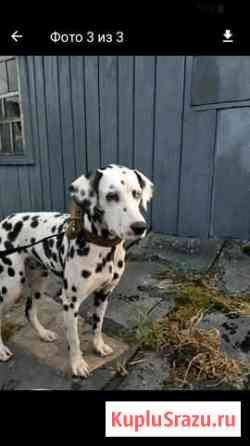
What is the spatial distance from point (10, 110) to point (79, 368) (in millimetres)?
4826

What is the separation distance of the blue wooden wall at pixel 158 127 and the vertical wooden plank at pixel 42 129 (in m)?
0.02

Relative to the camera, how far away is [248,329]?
2.15 metres

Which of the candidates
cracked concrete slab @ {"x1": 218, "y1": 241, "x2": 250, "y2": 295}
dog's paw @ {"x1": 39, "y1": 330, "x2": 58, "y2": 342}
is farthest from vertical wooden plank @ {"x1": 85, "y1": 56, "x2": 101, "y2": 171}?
dog's paw @ {"x1": 39, "y1": 330, "x2": 58, "y2": 342}

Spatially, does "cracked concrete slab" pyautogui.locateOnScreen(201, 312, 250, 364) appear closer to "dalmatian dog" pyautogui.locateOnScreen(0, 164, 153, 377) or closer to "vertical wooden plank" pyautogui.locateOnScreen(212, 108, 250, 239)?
"dalmatian dog" pyautogui.locateOnScreen(0, 164, 153, 377)

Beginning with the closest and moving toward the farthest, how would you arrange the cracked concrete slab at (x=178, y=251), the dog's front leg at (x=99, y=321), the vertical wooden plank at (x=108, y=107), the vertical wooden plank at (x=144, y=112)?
the dog's front leg at (x=99, y=321) → the cracked concrete slab at (x=178, y=251) → the vertical wooden plank at (x=144, y=112) → the vertical wooden plank at (x=108, y=107)

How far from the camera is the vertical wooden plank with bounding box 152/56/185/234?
3516mm

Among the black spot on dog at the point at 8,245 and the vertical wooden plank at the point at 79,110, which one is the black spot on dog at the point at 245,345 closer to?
the black spot on dog at the point at 8,245

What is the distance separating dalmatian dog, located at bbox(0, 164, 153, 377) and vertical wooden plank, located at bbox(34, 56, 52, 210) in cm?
312

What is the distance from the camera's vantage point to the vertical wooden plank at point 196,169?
11.4ft

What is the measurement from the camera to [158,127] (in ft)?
12.3

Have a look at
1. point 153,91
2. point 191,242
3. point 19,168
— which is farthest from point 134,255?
point 19,168

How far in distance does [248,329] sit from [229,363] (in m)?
0.43

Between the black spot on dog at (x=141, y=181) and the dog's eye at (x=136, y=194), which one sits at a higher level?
the black spot on dog at (x=141, y=181)
